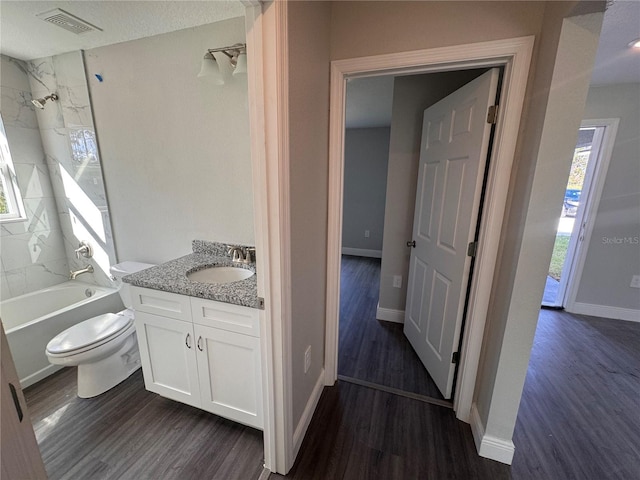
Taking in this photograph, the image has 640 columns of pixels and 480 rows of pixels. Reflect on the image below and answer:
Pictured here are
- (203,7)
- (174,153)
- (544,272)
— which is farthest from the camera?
(174,153)

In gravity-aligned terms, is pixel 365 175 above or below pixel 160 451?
above

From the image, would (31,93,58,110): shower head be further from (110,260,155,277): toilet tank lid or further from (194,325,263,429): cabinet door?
(194,325,263,429): cabinet door

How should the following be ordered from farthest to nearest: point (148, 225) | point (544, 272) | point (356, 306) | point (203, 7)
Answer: point (356, 306) → point (148, 225) → point (203, 7) → point (544, 272)

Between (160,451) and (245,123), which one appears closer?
(160,451)

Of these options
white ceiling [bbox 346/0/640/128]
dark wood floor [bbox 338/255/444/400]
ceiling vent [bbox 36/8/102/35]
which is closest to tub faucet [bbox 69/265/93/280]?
ceiling vent [bbox 36/8/102/35]

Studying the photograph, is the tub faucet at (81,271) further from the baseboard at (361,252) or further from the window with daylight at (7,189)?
Result: the baseboard at (361,252)

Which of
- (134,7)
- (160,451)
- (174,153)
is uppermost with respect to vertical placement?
(134,7)

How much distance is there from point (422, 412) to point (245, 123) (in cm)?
212

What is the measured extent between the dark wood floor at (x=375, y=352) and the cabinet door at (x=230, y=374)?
2.66 ft

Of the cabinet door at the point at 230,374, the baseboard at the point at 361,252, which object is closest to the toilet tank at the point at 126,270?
the cabinet door at the point at 230,374

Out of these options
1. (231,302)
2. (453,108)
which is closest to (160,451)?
(231,302)

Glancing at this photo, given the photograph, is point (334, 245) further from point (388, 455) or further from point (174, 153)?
point (174, 153)

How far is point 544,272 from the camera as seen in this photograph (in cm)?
113

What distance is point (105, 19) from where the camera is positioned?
160 centimetres
